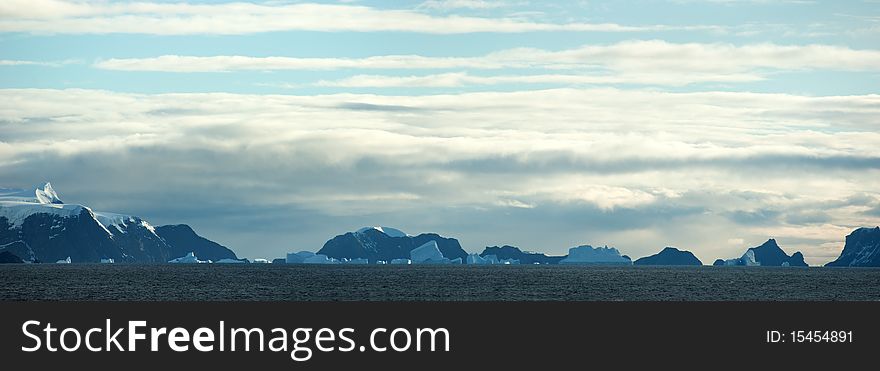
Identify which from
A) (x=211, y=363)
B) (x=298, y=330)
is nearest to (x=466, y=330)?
(x=298, y=330)

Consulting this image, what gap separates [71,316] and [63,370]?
7.70m

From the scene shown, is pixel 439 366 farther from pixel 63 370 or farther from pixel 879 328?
pixel 879 328

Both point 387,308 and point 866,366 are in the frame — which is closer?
point 866,366

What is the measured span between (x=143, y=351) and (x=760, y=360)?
123 feet

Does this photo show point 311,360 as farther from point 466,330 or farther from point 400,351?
point 466,330

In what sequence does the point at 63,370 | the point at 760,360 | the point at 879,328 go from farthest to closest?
the point at 879,328 → the point at 760,360 → the point at 63,370

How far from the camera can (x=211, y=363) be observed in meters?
62.5

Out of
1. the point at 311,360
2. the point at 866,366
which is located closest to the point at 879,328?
the point at 866,366

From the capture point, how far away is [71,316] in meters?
68.6

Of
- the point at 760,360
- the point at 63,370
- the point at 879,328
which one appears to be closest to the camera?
the point at 63,370

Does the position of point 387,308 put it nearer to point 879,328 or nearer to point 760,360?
point 760,360

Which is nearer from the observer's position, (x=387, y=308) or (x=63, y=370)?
(x=63, y=370)

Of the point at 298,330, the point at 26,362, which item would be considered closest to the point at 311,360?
the point at 298,330

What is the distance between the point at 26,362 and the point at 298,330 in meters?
15.7
